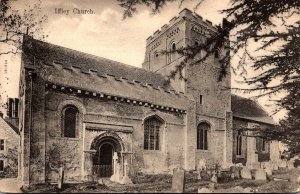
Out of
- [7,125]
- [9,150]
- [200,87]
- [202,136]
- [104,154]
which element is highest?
[200,87]

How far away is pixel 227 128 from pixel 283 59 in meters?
12.5

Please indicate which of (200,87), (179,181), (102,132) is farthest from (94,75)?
(200,87)

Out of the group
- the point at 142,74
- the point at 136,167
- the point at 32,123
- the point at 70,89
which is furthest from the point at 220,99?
the point at 32,123

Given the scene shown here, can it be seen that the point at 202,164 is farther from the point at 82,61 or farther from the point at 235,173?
the point at 82,61

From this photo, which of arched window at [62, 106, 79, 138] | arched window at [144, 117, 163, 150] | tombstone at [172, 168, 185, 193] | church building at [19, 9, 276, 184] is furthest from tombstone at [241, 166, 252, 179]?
arched window at [62, 106, 79, 138]

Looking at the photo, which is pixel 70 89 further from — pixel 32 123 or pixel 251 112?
pixel 251 112

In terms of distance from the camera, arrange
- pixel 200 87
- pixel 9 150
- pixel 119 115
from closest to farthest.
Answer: pixel 9 150
pixel 119 115
pixel 200 87

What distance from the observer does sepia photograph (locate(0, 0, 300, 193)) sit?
24.9 ft

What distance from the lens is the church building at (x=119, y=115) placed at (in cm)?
1186

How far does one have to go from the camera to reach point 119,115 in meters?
14.5

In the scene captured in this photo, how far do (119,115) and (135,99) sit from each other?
134 centimetres

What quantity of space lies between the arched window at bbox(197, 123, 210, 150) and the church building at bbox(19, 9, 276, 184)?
0.04 m

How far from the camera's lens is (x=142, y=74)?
18922 mm

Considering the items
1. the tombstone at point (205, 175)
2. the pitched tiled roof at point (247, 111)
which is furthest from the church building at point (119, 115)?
the tombstone at point (205, 175)
